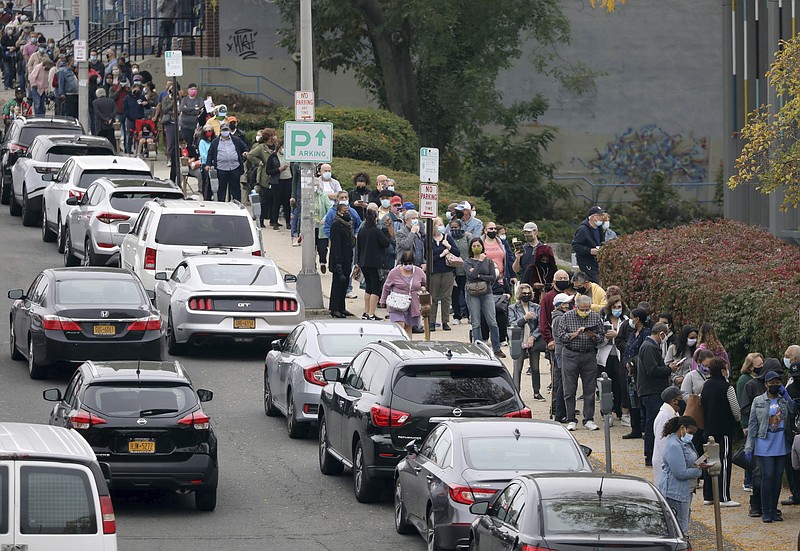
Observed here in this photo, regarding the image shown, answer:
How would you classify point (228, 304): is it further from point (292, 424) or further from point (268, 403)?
point (292, 424)

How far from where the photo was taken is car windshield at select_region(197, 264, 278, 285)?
2344 centimetres

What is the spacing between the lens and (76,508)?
1039cm

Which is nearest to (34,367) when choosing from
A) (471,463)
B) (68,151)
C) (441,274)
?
(441,274)

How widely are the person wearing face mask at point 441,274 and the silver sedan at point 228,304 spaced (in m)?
2.73

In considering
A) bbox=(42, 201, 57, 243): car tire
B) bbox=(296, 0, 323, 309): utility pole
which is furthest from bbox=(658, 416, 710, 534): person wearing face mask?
bbox=(42, 201, 57, 243): car tire

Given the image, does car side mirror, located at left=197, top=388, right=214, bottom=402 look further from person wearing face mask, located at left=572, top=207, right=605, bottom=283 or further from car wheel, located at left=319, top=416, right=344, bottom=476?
person wearing face mask, located at left=572, top=207, right=605, bottom=283

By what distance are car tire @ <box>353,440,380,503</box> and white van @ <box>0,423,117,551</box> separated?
545cm

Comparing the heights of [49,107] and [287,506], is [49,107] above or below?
above

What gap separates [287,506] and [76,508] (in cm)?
587

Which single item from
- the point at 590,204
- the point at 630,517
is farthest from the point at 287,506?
the point at 590,204

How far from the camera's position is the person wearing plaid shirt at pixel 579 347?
1898 centimetres

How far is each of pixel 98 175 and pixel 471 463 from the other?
19.7 metres

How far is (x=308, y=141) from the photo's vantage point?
2631 cm

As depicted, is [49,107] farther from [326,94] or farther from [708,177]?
[708,177]
